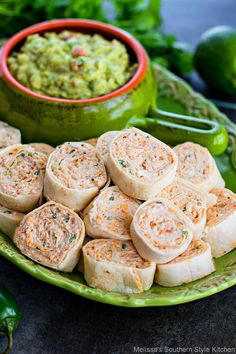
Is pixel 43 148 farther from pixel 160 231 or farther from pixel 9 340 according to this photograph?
pixel 9 340

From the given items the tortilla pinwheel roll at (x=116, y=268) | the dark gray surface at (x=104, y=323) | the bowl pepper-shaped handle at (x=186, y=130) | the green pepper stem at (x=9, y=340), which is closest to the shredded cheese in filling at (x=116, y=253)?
the tortilla pinwheel roll at (x=116, y=268)

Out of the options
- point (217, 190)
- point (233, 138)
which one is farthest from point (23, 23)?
point (217, 190)

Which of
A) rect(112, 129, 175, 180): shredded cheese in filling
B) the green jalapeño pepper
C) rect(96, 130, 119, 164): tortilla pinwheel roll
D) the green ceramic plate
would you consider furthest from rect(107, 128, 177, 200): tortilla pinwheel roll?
the green jalapeño pepper

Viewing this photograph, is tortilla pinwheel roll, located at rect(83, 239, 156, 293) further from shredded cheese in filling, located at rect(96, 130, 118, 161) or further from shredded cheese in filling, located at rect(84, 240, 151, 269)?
shredded cheese in filling, located at rect(96, 130, 118, 161)

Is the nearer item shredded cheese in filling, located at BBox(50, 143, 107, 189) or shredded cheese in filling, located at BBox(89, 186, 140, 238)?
shredded cheese in filling, located at BBox(89, 186, 140, 238)

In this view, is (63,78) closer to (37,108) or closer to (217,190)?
(37,108)

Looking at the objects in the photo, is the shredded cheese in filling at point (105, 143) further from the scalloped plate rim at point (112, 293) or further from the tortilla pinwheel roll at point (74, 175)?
the scalloped plate rim at point (112, 293)
